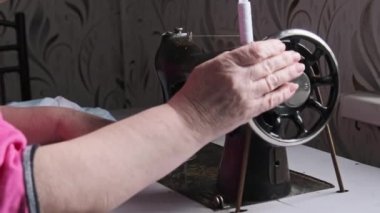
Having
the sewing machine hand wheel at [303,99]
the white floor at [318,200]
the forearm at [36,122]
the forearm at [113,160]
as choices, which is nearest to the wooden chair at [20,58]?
the forearm at [36,122]

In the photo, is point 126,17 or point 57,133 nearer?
point 57,133

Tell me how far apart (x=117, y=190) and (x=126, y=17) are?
150cm

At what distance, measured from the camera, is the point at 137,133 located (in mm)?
621

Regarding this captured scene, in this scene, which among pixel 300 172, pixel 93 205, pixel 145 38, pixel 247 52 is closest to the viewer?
pixel 93 205

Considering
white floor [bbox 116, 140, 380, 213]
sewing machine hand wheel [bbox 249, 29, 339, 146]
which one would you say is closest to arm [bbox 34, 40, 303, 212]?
sewing machine hand wheel [bbox 249, 29, 339, 146]

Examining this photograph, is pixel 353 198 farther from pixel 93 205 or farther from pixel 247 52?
pixel 93 205

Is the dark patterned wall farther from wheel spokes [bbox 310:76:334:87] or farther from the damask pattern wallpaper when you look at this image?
wheel spokes [bbox 310:76:334:87]

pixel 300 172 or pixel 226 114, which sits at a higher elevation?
pixel 226 114

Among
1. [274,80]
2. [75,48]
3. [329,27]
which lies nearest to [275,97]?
[274,80]

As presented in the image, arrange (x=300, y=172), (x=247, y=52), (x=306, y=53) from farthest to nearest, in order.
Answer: (x=300, y=172) < (x=306, y=53) < (x=247, y=52)

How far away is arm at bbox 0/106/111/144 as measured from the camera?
942 mm

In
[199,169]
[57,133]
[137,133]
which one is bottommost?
[199,169]

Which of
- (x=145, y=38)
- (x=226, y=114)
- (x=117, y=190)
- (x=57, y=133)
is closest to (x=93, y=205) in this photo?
(x=117, y=190)

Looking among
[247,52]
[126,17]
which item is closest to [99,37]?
[126,17]
